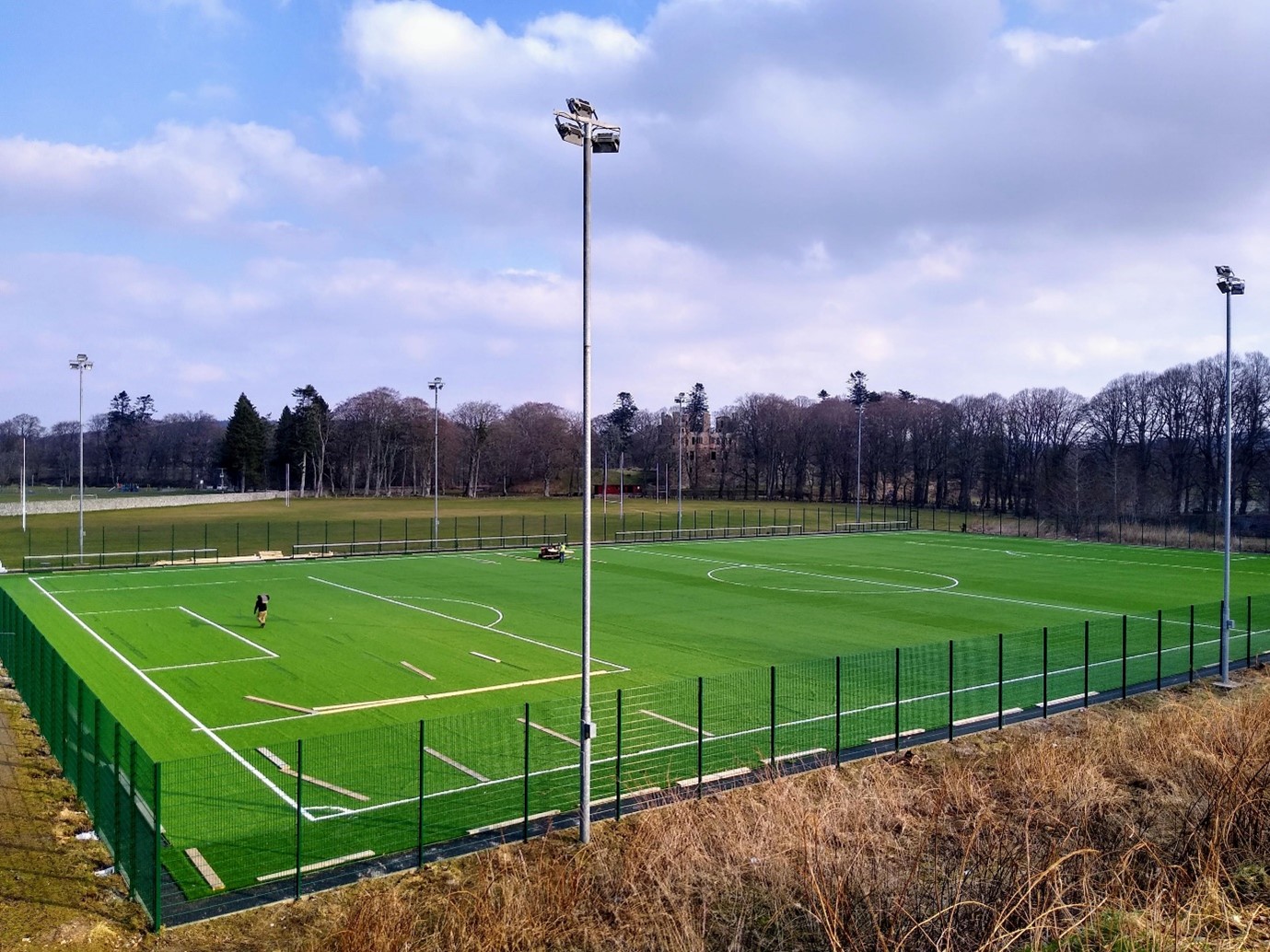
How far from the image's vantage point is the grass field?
15.9 m

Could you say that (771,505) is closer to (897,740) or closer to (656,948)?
(897,740)

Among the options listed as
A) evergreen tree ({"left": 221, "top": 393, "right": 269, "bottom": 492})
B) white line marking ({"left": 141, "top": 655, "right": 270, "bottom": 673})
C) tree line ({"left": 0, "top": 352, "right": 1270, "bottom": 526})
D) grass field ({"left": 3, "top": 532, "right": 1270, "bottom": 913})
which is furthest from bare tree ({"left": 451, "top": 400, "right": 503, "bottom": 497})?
white line marking ({"left": 141, "top": 655, "right": 270, "bottom": 673})

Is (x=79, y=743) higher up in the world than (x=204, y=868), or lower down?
higher up

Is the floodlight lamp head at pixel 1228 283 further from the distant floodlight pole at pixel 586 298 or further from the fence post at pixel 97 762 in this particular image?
the fence post at pixel 97 762

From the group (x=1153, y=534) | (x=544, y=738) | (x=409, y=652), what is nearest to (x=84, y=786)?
(x=544, y=738)

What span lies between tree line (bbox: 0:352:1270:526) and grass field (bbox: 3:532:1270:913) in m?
46.0

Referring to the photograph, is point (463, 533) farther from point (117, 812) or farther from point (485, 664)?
point (117, 812)

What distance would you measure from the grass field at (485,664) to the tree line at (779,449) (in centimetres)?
4599

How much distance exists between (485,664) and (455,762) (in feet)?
29.9

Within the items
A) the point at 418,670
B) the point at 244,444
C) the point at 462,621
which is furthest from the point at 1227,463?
the point at 244,444

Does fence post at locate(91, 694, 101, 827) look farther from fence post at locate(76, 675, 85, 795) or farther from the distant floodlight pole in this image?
the distant floodlight pole

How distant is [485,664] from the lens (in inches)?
1041

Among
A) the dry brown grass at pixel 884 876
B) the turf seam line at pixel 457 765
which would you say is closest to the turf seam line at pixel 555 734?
the turf seam line at pixel 457 765

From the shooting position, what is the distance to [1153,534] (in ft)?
230
